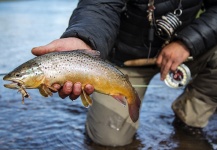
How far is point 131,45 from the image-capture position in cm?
361

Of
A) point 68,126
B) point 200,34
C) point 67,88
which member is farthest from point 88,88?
point 68,126

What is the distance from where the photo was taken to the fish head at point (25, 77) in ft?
6.95

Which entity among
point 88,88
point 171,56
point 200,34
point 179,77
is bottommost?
point 179,77

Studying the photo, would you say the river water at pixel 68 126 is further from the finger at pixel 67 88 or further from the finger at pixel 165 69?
the finger at pixel 67 88

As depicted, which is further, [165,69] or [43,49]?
[165,69]

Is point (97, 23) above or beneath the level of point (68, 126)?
above

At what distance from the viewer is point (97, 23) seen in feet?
9.16

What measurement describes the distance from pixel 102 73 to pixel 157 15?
1.32 meters

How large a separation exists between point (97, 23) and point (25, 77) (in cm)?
85

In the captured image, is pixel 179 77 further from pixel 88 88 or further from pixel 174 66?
pixel 88 88

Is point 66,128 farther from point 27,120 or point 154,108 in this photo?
point 154,108

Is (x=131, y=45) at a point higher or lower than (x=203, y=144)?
higher

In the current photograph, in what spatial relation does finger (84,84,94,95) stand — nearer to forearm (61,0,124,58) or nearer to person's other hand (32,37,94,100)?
person's other hand (32,37,94,100)

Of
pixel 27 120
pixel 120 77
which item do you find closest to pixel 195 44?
pixel 120 77
